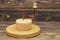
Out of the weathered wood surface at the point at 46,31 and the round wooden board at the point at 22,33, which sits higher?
the round wooden board at the point at 22,33

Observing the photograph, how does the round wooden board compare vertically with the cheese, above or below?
below

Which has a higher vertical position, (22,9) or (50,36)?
(22,9)

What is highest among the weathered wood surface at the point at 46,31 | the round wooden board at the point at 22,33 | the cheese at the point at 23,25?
the cheese at the point at 23,25

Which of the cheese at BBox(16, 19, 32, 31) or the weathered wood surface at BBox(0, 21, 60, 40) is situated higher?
the cheese at BBox(16, 19, 32, 31)

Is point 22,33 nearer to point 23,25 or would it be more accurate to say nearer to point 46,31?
point 23,25

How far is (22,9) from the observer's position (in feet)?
3.67

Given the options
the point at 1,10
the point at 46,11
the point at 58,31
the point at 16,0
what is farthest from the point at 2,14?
the point at 58,31

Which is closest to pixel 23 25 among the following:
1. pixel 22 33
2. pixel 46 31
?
pixel 22 33

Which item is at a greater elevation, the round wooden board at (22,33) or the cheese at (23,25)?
the cheese at (23,25)

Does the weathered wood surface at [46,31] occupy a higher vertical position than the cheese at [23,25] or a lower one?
lower

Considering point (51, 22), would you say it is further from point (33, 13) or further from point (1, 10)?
Answer: point (1, 10)

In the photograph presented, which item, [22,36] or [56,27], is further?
[56,27]

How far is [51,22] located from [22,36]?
324 mm

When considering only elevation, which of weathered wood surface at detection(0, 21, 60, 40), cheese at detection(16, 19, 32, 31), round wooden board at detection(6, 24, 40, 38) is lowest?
weathered wood surface at detection(0, 21, 60, 40)
